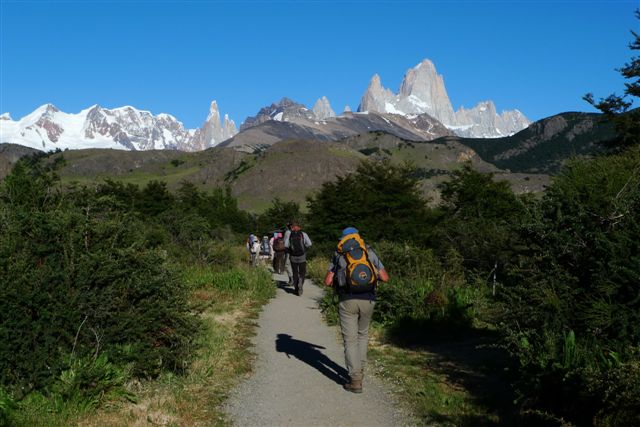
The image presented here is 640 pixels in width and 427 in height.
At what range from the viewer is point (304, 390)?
7250 mm

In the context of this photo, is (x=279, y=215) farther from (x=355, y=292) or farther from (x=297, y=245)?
(x=355, y=292)

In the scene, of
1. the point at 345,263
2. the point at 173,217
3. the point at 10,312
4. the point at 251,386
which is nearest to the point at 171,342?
the point at 251,386

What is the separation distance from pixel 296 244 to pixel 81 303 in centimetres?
1027

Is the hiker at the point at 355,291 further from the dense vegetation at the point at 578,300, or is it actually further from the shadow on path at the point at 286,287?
the shadow on path at the point at 286,287

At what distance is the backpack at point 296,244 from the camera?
1630 cm

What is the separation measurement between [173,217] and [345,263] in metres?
18.4

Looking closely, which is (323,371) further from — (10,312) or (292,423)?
(10,312)

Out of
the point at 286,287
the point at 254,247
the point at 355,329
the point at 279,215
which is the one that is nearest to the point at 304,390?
the point at 355,329

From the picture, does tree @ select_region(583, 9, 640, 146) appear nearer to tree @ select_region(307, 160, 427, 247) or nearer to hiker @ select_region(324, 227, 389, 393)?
tree @ select_region(307, 160, 427, 247)

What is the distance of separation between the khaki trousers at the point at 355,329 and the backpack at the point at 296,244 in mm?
8911

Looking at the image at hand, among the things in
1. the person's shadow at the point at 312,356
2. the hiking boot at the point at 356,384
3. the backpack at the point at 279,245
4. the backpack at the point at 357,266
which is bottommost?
the person's shadow at the point at 312,356

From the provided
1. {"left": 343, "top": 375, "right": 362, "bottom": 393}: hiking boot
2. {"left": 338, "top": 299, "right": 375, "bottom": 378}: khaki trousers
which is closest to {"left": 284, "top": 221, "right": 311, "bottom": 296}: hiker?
{"left": 338, "top": 299, "right": 375, "bottom": 378}: khaki trousers

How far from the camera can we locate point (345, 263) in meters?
7.34

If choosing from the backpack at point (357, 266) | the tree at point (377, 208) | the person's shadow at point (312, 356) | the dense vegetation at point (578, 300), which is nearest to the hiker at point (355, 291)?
the backpack at point (357, 266)
